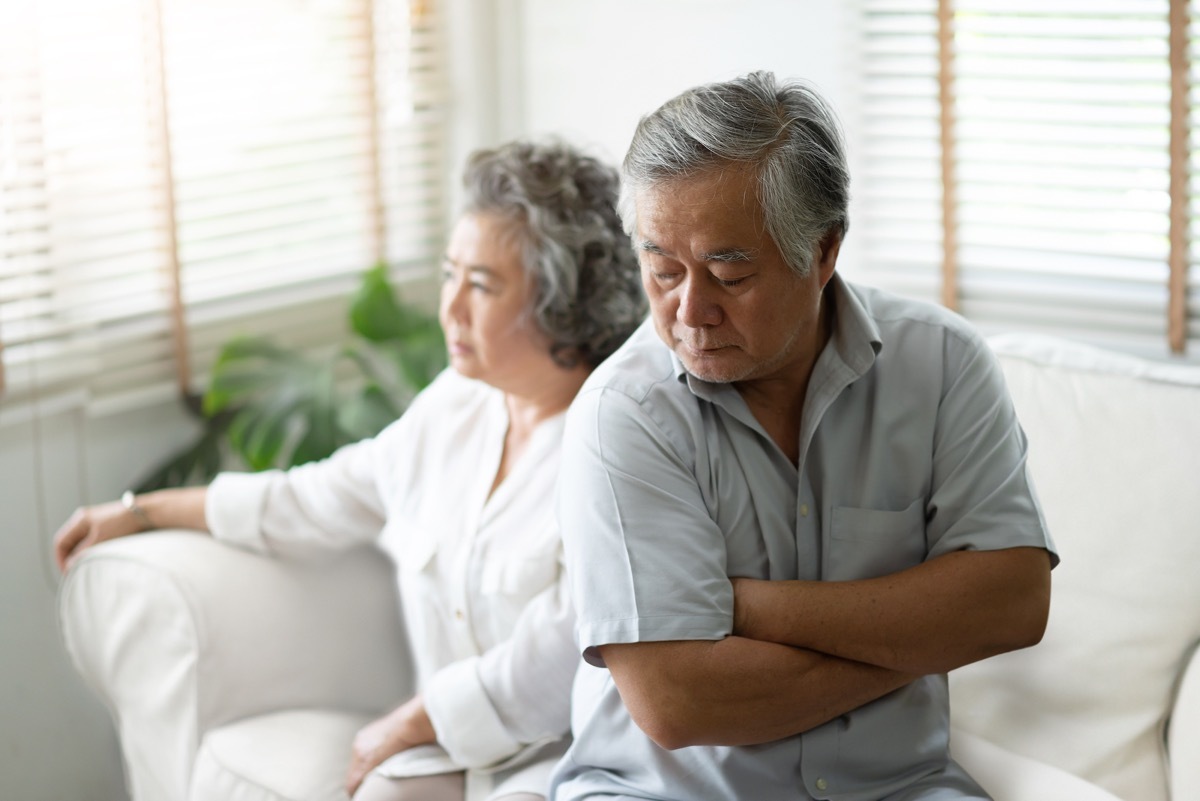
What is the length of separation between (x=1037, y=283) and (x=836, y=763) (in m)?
1.27

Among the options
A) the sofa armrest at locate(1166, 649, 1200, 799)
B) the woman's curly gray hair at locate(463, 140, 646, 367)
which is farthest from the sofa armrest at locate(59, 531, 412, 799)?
the sofa armrest at locate(1166, 649, 1200, 799)

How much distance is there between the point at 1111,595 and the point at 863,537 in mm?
467

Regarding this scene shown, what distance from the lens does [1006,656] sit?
1773 mm

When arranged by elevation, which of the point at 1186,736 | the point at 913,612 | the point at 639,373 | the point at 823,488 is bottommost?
the point at 1186,736

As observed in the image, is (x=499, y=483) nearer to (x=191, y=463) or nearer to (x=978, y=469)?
(x=978, y=469)

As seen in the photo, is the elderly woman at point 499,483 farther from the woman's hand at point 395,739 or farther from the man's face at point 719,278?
the man's face at point 719,278

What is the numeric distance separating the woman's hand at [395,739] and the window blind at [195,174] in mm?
1032

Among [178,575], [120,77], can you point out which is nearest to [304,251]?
[120,77]

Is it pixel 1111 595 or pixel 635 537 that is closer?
pixel 635 537

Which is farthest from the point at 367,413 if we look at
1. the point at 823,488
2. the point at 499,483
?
the point at 823,488

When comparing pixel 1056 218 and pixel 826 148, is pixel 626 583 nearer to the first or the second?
pixel 826 148

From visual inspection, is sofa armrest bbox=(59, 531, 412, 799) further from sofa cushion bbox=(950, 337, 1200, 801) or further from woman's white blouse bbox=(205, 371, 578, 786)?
sofa cushion bbox=(950, 337, 1200, 801)

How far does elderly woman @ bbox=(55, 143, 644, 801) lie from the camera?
5.90 ft

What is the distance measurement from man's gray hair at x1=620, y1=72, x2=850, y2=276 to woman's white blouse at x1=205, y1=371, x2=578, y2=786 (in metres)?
0.61
